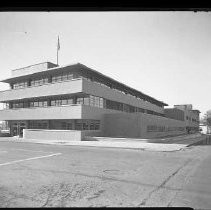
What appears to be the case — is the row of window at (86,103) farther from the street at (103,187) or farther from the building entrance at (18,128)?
the street at (103,187)

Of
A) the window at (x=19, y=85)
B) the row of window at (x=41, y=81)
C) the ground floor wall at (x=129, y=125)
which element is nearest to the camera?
the ground floor wall at (x=129, y=125)

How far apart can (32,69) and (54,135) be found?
13.2 metres

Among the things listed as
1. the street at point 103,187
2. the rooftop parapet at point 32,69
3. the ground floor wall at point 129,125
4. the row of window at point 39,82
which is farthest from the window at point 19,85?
the street at point 103,187

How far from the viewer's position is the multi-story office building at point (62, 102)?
33.3 metres

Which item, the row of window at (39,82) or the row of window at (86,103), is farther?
the row of window at (39,82)

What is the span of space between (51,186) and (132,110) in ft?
134

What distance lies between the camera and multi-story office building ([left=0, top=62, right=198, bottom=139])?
33.3 m

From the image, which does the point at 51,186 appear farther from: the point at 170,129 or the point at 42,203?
the point at 170,129

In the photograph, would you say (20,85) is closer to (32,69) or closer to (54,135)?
(32,69)

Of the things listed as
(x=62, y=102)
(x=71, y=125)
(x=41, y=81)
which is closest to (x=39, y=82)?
(x=41, y=81)

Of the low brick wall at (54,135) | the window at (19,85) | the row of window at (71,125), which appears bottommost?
the low brick wall at (54,135)

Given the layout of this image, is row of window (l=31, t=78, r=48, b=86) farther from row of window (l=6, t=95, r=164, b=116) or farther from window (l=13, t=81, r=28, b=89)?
row of window (l=6, t=95, r=164, b=116)

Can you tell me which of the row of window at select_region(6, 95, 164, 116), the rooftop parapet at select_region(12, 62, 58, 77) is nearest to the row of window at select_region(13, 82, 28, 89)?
the rooftop parapet at select_region(12, 62, 58, 77)

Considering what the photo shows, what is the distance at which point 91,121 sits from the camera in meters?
35.1
